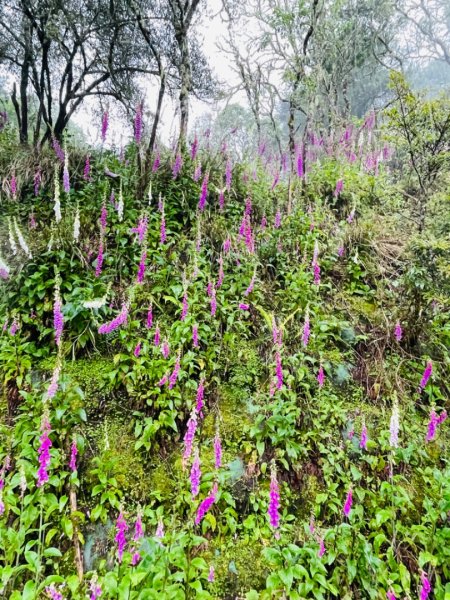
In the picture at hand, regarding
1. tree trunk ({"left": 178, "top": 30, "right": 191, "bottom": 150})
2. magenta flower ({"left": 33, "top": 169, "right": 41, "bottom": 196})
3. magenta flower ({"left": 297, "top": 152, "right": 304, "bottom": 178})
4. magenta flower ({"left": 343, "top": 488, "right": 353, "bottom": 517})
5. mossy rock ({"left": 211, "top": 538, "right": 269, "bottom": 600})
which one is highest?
tree trunk ({"left": 178, "top": 30, "right": 191, "bottom": 150})

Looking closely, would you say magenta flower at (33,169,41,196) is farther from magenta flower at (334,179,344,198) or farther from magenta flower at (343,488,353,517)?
magenta flower at (343,488,353,517)

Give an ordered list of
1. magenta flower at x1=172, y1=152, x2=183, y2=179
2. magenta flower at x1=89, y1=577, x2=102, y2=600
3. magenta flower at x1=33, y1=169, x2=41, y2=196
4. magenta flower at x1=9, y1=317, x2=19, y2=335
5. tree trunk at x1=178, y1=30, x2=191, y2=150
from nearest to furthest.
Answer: magenta flower at x1=89, y1=577, x2=102, y2=600, magenta flower at x1=9, y1=317, x2=19, y2=335, magenta flower at x1=33, y1=169, x2=41, y2=196, magenta flower at x1=172, y1=152, x2=183, y2=179, tree trunk at x1=178, y1=30, x2=191, y2=150

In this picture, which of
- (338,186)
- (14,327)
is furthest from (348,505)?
(338,186)

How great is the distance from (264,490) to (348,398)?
131 centimetres

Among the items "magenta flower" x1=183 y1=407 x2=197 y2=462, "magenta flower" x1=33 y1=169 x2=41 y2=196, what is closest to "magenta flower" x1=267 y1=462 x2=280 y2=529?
"magenta flower" x1=183 y1=407 x2=197 y2=462

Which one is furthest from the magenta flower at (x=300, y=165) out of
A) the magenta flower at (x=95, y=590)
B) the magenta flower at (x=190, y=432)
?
the magenta flower at (x=95, y=590)

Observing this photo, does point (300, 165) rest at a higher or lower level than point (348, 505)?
higher

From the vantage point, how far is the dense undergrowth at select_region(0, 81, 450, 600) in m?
2.38

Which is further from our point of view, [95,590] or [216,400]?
[216,400]

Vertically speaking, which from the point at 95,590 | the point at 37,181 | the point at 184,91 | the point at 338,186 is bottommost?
the point at 95,590

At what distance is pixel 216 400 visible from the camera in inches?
135

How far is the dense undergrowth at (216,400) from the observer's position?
93.9 inches

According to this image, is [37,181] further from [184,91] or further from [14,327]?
[184,91]

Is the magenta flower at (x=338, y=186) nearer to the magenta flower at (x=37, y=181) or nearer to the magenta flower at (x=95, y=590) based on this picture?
the magenta flower at (x=37, y=181)
